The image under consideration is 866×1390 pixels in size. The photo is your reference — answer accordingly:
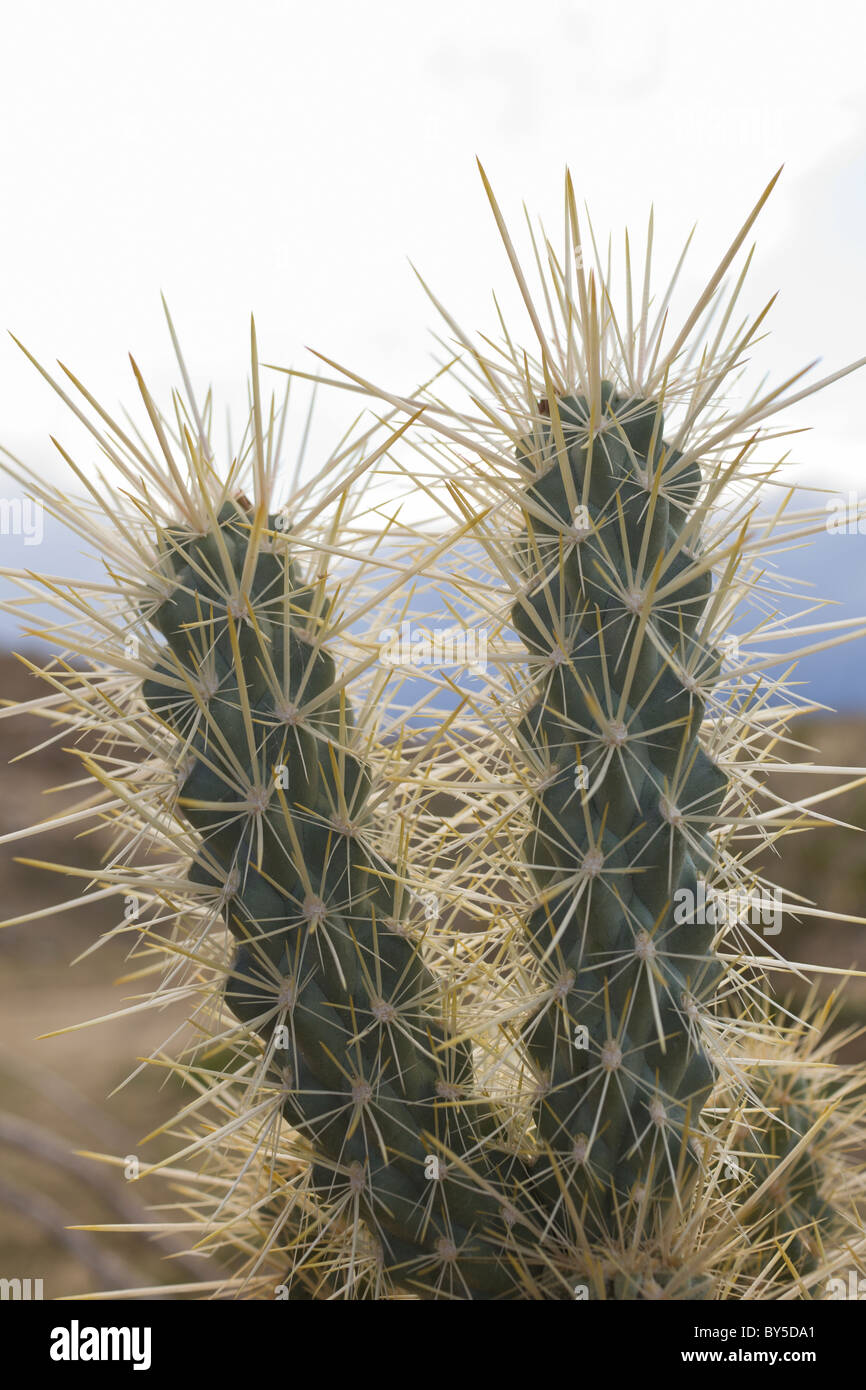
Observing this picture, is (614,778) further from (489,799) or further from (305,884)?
(305,884)

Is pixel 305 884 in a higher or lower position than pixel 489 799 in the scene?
lower

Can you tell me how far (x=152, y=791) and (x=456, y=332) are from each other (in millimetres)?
604

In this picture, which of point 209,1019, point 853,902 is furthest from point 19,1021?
point 209,1019

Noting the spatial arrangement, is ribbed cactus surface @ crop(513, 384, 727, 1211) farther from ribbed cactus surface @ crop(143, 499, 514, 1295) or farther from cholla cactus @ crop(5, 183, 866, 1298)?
ribbed cactus surface @ crop(143, 499, 514, 1295)

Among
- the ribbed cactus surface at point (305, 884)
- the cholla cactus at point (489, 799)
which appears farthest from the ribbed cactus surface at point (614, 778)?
the ribbed cactus surface at point (305, 884)

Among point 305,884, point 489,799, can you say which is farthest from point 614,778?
point 305,884

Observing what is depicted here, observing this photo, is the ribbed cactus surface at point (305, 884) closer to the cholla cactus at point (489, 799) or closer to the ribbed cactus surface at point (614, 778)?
the cholla cactus at point (489, 799)

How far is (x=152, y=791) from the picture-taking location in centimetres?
103

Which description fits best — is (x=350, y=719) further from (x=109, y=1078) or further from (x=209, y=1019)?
(x=109, y=1078)

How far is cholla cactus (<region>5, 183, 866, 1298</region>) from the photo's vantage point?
1003 millimetres

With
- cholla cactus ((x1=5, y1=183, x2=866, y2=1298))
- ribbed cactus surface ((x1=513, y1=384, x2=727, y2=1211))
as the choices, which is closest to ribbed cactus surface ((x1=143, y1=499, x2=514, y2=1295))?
cholla cactus ((x1=5, y1=183, x2=866, y2=1298))

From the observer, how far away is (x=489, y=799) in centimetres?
117

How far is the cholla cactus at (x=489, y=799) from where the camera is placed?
100 cm

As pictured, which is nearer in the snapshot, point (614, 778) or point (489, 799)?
point (614, 778)
